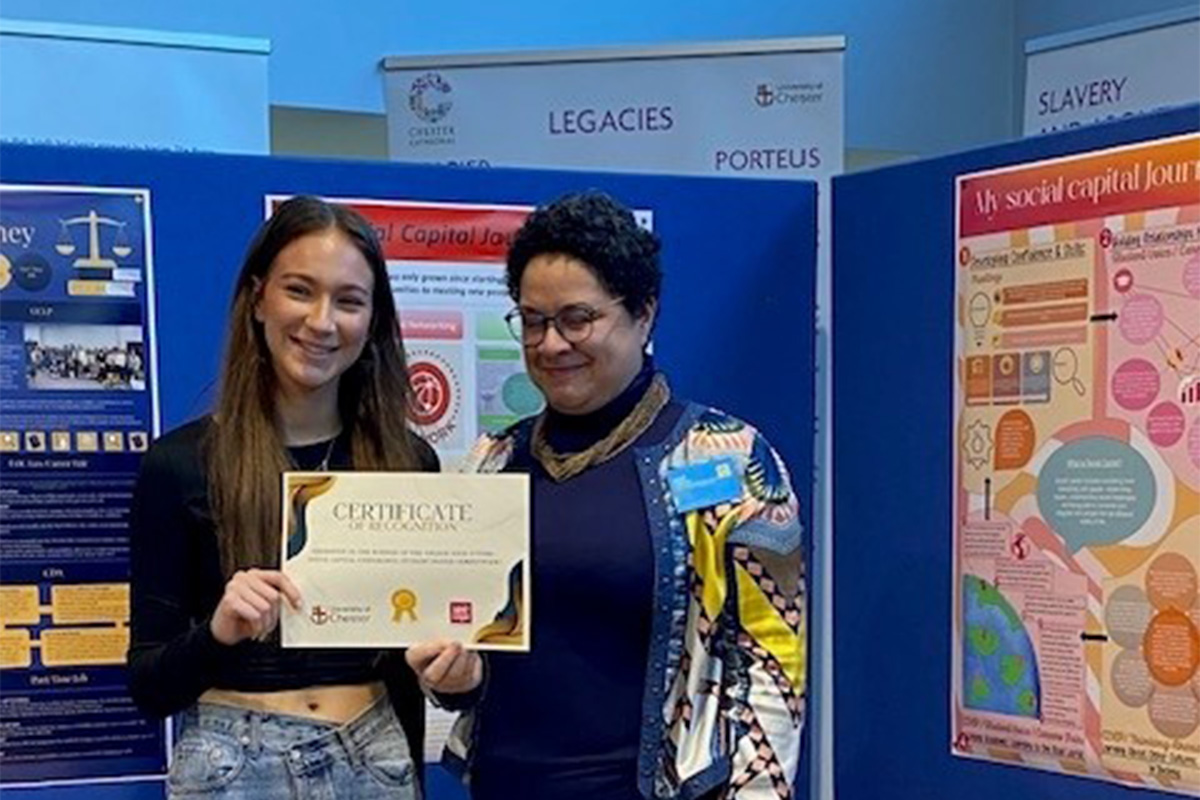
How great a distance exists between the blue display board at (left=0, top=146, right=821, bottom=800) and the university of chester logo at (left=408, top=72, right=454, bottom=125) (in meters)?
1.25

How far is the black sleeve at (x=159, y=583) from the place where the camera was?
1.57 metres

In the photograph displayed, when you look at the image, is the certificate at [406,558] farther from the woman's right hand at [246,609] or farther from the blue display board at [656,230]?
the blue display board at [656,230]

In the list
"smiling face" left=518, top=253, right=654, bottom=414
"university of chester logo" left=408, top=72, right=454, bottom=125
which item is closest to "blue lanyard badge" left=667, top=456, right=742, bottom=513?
"smiling face" left=518, top=253, right=654, bottom=414

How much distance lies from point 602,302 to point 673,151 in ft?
6.08

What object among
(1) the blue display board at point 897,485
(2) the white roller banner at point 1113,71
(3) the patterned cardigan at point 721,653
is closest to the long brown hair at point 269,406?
(3) the patterned cardigan at point 721,653

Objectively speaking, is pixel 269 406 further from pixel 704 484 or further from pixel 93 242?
pixel 93 242

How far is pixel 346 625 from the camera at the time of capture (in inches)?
63.4

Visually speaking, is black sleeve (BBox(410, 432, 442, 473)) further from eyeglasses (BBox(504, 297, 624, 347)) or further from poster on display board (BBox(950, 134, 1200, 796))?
poster on display board (BBox(950, 134, 1200, 796))

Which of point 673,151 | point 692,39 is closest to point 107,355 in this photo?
point 673,151

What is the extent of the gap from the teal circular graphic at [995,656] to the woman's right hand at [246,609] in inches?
47.9

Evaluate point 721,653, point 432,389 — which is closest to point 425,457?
point 721,653

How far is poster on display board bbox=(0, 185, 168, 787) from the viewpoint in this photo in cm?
213

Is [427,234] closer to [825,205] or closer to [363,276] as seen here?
[363,276]

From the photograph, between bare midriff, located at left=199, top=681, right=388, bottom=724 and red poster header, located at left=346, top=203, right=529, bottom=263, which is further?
red poster header, located at left=346, top=203, right=529, bottom=263
